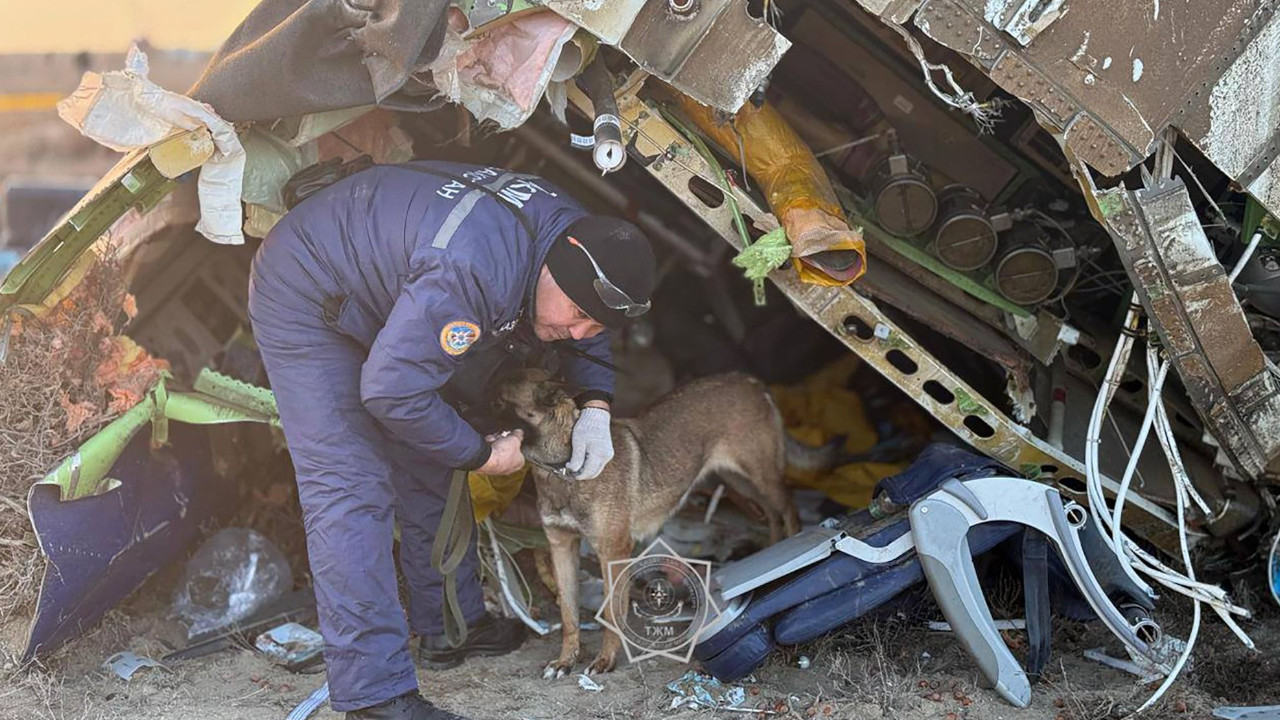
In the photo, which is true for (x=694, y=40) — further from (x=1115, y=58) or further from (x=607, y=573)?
(x=607, y=573)

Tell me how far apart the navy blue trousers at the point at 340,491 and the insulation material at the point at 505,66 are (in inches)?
36.7

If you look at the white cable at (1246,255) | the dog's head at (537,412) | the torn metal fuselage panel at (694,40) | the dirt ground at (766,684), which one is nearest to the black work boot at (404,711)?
the dirt ground at (766,684)

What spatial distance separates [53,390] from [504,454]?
1.87m

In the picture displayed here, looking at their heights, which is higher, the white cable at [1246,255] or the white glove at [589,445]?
the white cable at [1246,255]

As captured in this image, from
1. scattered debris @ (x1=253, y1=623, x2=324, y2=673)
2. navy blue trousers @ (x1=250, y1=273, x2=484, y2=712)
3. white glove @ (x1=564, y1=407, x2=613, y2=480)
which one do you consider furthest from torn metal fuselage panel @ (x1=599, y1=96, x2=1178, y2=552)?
scattered debris @ (x1=253, y1=623, x2=324, y2=673)

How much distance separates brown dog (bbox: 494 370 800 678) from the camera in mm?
4359

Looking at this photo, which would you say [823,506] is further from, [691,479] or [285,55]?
[285,55]

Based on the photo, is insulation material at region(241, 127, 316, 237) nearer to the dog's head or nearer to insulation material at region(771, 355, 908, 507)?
the dog's head

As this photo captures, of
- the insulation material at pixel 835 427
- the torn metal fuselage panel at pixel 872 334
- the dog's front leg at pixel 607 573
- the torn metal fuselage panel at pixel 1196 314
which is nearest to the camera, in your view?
the torn metal fuselage panel at pixel 1196 314

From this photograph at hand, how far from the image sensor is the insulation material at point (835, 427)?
6.07m

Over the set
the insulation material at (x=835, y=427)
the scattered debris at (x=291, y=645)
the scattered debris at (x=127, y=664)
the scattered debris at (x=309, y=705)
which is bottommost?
the scattered debris at (x=127, y=664)

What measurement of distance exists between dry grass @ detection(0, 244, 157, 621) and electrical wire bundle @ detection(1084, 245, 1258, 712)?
151 inches

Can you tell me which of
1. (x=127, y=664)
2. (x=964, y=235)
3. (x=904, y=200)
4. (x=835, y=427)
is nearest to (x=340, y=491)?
(x=127, y=664)

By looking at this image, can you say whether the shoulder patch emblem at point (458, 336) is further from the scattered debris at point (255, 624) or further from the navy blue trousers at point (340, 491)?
the scattered debris at point (255, 624)
